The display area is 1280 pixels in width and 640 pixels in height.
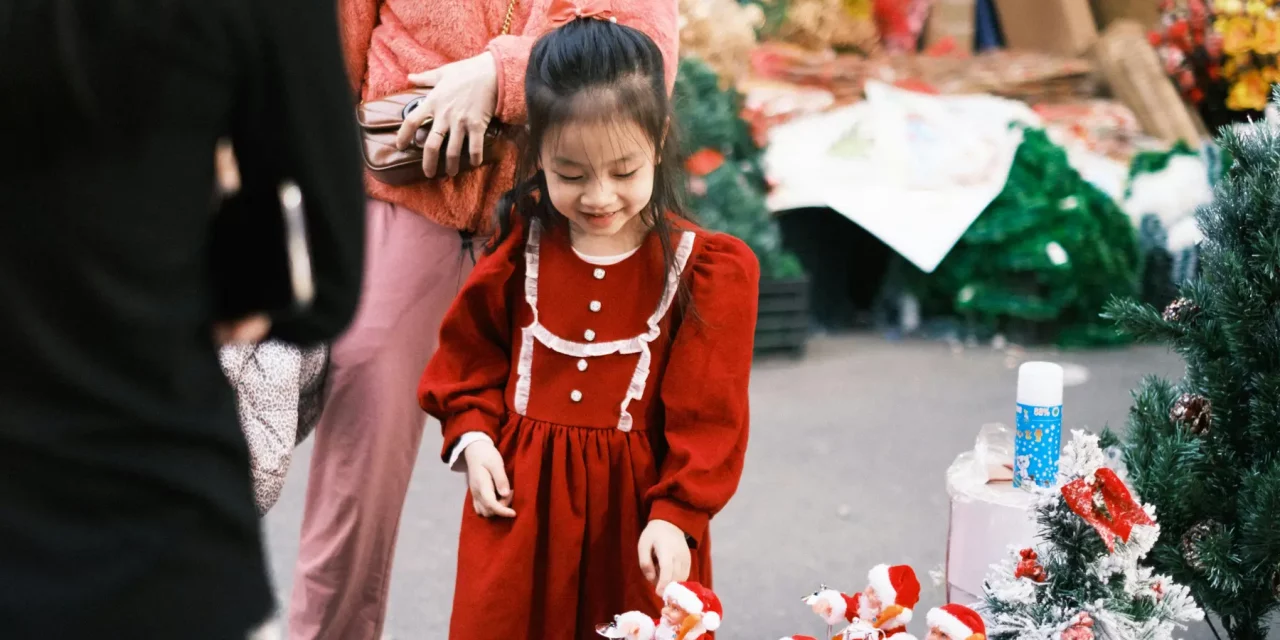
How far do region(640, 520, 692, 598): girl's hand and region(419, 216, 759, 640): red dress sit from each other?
5cm

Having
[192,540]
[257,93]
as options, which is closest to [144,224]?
[257,93]

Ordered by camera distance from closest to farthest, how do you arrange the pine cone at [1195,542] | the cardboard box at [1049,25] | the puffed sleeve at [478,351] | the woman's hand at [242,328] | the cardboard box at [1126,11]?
1. the woman's hand at [242,328]
2. the puffed sleeve at [478,351]
3. the pine cone at [1195,542]
4. the cardboard box at [1049,25]
5. the cardboard box at [1126,11]

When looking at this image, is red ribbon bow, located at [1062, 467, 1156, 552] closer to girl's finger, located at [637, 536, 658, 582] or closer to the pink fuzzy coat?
girl's finger, located at [637, 536, 658, 582]

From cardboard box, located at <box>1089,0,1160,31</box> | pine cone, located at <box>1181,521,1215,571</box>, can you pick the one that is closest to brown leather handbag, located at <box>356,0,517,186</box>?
pine cone, located at <box>1181,521,1215,571</box>

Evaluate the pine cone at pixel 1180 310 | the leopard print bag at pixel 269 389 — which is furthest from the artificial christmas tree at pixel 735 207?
the leopard print bag at pixel 269 389

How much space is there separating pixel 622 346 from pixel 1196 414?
107 centimetres

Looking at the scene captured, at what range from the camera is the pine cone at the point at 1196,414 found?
217cm

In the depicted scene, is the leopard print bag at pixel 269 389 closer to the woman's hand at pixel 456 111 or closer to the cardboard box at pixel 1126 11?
the woman's hand at pixel 456 111

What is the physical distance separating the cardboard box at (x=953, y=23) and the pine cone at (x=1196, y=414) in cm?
557

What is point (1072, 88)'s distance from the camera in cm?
664

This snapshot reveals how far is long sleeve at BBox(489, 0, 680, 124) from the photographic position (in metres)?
1.82

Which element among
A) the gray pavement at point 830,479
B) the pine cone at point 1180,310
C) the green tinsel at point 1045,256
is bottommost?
the gray pavement at point 830,479

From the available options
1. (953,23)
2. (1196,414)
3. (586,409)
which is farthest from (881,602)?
(953,23)

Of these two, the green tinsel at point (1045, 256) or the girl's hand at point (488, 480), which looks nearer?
the girl's hand at point (488, 480)
